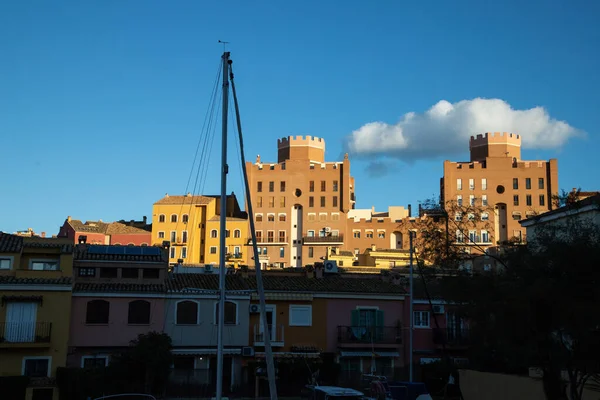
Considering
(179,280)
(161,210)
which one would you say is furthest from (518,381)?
(161,210)

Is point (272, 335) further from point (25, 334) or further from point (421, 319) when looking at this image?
point (25, 334)

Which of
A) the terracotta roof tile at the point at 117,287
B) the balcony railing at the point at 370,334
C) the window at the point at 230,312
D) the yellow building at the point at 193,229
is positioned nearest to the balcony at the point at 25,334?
the terracotta roof tile at the point at 117,287

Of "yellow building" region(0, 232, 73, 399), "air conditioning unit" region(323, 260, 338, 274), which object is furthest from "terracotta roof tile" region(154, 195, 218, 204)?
"yellow building" region(0, 232, 73, 399)

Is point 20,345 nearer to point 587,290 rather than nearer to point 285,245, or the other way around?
point 587,290

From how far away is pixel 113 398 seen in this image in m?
38.7

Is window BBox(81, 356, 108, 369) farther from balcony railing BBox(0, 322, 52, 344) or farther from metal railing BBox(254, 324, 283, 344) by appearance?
metal railing BBox(254, 324, 283, 344)

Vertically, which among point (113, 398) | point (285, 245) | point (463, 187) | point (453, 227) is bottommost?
point (113, 398)

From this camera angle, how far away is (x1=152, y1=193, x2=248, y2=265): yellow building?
116125mm

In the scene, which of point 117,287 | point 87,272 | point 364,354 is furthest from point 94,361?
point 364,354

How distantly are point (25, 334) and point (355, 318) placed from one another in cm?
2003

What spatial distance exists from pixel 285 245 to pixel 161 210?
2188 centimetres

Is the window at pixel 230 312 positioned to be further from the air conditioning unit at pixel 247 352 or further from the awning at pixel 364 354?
the awning at pixel 364 354

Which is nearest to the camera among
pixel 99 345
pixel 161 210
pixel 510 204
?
pixel 99 345

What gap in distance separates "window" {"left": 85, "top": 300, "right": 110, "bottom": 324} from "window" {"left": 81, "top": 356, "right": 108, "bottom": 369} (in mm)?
1996
